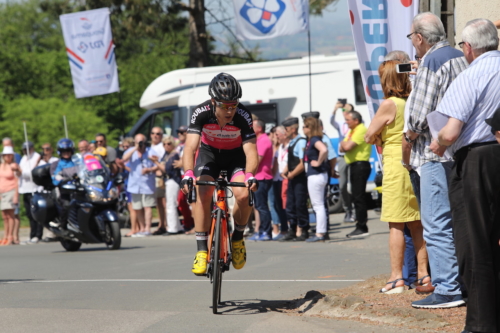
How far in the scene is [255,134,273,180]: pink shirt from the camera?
47.9ft

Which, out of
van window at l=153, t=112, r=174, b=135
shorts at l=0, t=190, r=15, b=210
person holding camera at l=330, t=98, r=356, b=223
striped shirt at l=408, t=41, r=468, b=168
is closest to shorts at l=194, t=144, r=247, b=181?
striped shirt at l=408, t=41, r=468, b=168

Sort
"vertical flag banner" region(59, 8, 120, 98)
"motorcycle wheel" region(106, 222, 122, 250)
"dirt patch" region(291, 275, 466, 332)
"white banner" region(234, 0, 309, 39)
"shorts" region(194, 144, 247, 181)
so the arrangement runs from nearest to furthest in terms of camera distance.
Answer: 1. "dirt patch" region(291, 275, 466, 332)
2. "shorts" region(194, 144, 247, 181)
3. "motorcycle wheel" region(106, 222, 122, 250)
4. "white banner" region(234, 0, 309, 39)
5. "vertical flag banner" region(59, 8, 120, 98)

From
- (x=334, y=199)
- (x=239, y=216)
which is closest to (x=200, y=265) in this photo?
(x=239, y=216)

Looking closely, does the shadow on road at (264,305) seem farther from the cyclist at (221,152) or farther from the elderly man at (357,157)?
the elderly man at (357,157)

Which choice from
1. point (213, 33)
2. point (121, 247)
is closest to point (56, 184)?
point (121, 247)

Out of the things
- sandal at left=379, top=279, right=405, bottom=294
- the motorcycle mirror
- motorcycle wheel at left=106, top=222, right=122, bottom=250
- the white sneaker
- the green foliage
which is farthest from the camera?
the green foliage

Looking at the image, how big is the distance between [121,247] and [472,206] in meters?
10.5

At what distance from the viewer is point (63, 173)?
14.2 m

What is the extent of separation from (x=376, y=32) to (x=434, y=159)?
2.48m

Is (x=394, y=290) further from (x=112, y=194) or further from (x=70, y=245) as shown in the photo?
(x=70, y=245)

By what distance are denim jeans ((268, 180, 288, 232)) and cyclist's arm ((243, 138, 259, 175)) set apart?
7.53 metres

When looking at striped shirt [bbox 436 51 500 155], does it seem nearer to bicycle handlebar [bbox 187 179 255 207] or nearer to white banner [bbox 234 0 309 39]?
bicycle handlebar [bbox 187 179 255 207]

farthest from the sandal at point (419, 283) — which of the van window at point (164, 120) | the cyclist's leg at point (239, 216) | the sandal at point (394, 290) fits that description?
the van window at point (164, 120)

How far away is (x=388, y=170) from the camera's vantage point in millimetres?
7453
